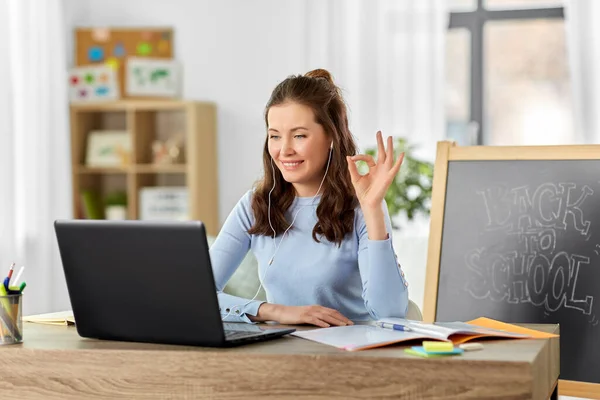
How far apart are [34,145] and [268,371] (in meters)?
3.83

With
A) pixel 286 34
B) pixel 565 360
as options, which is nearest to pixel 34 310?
pixel 286 34

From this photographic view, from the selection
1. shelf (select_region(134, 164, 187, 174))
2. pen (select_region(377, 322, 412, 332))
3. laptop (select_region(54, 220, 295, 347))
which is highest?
shelf (select_region(134, 164, 187, 174))

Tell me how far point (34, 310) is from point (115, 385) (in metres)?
3.60

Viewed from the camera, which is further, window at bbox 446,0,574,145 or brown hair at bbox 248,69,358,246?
window at bbox 446,0,574,145

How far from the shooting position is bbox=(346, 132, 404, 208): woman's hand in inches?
72.7

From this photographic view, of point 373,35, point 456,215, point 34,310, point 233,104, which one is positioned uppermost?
point 373,35

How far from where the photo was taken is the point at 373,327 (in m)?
1.72

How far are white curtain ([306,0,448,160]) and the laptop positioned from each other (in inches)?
142

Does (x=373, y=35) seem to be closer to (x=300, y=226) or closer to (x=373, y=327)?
(x=300, y=226)

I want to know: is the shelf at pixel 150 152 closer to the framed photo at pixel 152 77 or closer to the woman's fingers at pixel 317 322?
the framed photo at pixel 152 77

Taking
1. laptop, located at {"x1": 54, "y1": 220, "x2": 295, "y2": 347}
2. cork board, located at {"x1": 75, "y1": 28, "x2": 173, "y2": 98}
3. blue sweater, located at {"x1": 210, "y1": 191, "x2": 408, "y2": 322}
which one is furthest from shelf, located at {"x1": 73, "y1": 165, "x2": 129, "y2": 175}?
laptop, located at {"x1": 54, "y1": 220, "x2": 295, "y2": 347}

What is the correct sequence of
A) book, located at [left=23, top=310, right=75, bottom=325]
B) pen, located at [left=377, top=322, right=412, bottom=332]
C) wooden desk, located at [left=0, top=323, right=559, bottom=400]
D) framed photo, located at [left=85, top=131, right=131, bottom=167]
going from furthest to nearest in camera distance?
1. framed photo, located at [left=85, top=131, right=131, bottom=167]
2. book, located at [left=23, top=310, right=75, bottom=325]
3. pen, located at [left=377, top=322, right=412, bottom=332]
4. wooden desk, located at [left=0, top=323, right=559, bottom=400]

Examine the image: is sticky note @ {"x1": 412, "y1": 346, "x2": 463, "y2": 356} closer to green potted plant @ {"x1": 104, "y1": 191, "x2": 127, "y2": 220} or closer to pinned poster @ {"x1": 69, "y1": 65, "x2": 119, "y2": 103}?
green potted plant @ {"x1": 104, "y1": 191, "x2": 127, "y2": 220}

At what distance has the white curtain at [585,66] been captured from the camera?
4.89 metres
